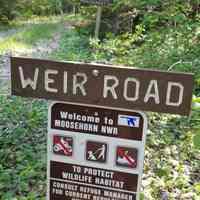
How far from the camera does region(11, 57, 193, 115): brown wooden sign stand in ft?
6.19

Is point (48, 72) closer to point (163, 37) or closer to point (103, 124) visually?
point (103, 124)

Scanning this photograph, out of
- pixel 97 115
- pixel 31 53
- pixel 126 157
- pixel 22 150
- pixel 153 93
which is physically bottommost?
pixel 31 53

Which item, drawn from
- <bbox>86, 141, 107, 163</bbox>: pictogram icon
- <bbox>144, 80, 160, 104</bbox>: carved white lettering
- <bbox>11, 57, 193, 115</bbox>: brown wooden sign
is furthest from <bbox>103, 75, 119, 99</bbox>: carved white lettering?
<bbox>86, 141, 107, 163</bbox>: pictogram icon

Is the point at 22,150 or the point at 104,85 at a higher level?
the point at 104,85

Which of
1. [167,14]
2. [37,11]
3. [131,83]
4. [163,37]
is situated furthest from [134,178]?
[37,11]

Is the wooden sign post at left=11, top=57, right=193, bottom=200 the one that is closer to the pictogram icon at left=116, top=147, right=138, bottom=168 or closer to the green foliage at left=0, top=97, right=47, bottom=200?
the pictogram icon at left=116, top=147, right=138, bottom=168

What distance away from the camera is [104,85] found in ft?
6.37

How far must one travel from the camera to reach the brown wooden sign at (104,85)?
189 cm

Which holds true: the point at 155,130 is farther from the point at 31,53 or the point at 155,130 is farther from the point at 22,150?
the point at 31,53

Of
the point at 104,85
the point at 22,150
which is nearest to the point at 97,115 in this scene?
the point at 104,85

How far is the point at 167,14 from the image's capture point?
8.05 metres

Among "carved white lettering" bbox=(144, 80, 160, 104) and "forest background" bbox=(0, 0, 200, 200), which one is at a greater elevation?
"carved white lettering" bbox=(144, 80, 160, 104)

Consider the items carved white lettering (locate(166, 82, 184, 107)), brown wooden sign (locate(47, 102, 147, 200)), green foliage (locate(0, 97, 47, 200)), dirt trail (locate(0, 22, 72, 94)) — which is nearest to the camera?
carved white lettering (locate(166, 82, 184, 107))

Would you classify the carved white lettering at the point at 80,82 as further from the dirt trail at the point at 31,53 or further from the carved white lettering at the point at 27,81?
the dirt trail at the point at 31,53
